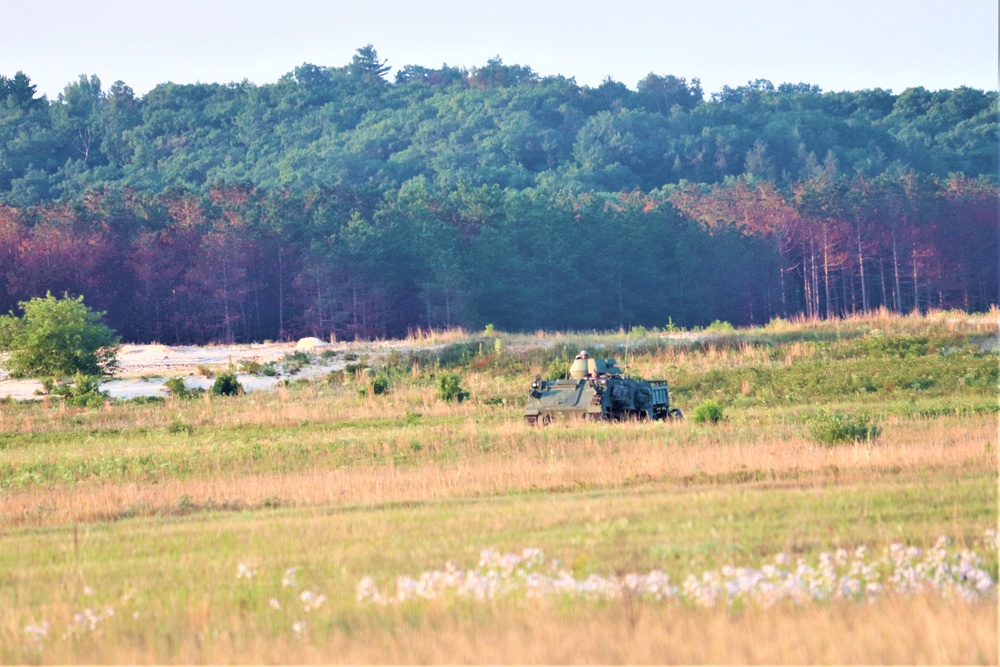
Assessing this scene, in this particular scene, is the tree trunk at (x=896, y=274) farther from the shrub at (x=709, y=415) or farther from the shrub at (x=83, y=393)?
the shrub at (x=709, y=415)

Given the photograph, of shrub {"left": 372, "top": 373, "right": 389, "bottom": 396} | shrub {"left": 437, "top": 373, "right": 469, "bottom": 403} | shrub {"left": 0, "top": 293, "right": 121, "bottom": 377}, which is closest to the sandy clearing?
shrub {"left": 0, "top": 293, "right": 121, "bottom": 377}

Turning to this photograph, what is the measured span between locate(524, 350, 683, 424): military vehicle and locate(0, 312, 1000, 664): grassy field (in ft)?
4.70

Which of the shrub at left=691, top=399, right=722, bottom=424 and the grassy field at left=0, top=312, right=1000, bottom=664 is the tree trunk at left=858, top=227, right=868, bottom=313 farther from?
the shrub at left=691, top=399, right=722, bottom=424

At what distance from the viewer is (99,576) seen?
40.3 ft

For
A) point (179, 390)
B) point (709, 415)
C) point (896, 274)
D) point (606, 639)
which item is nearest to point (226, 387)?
point (179, 390)

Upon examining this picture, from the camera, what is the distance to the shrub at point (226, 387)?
42500mm

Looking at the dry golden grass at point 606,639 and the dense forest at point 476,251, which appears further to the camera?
the dense forest at point 476,251

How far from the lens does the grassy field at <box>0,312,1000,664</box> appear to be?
9.37m

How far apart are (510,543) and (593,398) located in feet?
56.0

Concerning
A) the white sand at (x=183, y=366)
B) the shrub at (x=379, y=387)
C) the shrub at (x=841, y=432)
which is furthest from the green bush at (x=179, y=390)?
the shrub at (x=841, y=432)

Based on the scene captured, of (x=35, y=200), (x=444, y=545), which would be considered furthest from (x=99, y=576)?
(x=35, y=200)

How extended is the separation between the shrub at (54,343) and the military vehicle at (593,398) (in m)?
22.3

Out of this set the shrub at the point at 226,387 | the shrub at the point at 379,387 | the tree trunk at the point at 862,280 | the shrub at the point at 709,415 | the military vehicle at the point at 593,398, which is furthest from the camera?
the tree trunk at the point at 862,280

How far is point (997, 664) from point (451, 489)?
10.1 meters
